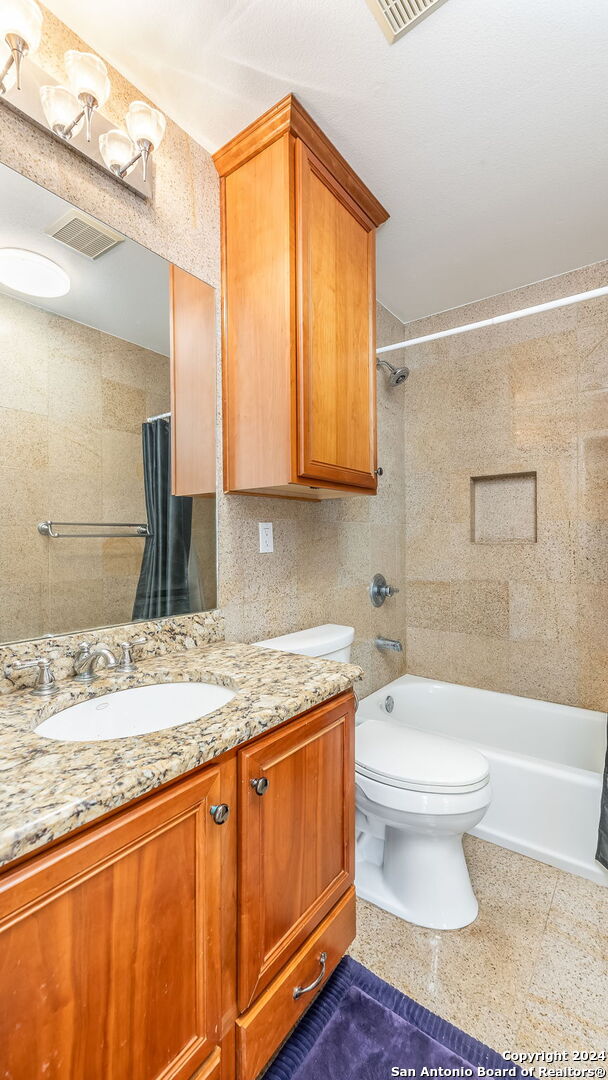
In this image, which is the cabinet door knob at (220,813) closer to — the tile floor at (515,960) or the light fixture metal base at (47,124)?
the tile floor at (515,960)

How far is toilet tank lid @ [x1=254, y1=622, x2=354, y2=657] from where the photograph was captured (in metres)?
1.52

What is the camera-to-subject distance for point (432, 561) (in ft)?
8.40

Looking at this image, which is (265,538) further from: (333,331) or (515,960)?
(515,960)

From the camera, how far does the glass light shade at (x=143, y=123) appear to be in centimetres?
115

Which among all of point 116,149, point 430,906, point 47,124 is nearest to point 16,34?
point 47,124

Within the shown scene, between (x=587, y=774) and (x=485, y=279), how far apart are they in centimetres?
218

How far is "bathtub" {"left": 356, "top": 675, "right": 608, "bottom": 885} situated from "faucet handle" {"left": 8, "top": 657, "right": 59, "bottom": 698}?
127 cm

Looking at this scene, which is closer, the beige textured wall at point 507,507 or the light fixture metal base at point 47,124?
the light fixture metal base at point 47,124

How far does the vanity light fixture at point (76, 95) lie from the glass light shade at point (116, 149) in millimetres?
51

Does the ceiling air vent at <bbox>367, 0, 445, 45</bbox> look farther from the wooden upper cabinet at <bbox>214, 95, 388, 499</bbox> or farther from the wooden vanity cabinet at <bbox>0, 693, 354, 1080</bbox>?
the wooden vanity cabinet at <bbox>0, 693, 354, 1080</bbox>

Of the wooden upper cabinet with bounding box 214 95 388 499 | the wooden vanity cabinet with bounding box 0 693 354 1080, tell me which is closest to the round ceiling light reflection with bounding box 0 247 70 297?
the wooden upper cabinet with bounding box 214 95 388 499

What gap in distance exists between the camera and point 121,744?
72cm

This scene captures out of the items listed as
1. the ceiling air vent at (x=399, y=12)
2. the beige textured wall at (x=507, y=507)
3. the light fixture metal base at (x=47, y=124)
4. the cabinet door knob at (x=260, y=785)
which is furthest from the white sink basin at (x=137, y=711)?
the beige textured wall at (x=507, y=507)

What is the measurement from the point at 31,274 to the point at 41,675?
34.4 inches
